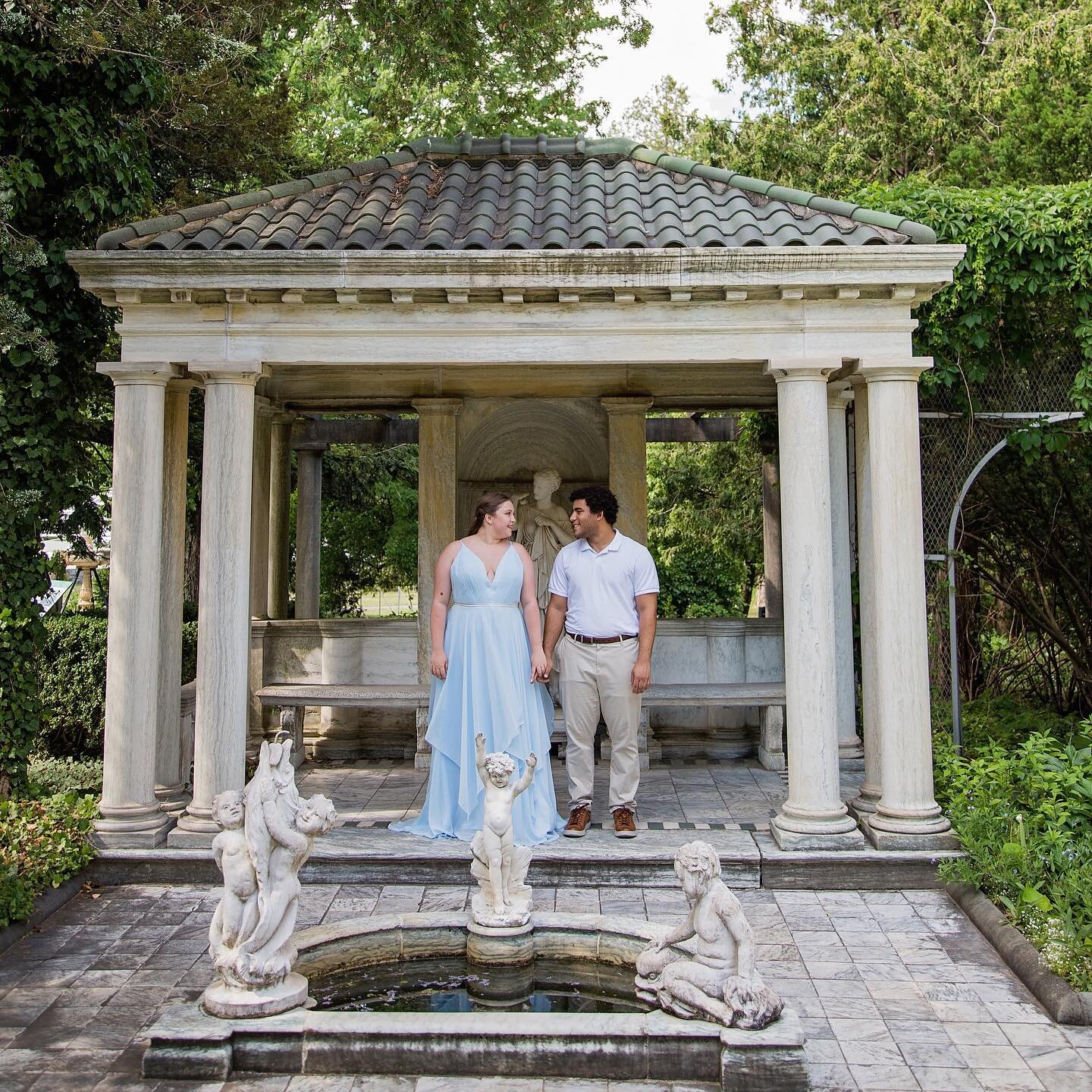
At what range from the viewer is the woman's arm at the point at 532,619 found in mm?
6461

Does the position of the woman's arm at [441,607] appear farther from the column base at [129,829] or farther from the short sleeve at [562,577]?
the column base at [129,829]

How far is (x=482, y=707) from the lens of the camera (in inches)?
251

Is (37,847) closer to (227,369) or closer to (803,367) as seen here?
(227,369)

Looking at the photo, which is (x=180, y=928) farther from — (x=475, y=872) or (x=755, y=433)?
(x=755, y=433)

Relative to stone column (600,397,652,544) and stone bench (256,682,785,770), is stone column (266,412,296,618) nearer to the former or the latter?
stone bench (256,682,785,770)

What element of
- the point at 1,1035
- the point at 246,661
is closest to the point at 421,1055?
the point at 1,1035

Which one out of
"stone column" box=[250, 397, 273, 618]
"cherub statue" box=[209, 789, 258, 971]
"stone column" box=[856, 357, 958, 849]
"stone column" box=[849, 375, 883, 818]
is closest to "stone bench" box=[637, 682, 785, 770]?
"stone column" box=[849, 375, 883, 818]

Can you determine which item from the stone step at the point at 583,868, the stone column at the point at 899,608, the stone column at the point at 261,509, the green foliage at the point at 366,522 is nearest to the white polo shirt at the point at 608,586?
the stone step at the point at 583,868

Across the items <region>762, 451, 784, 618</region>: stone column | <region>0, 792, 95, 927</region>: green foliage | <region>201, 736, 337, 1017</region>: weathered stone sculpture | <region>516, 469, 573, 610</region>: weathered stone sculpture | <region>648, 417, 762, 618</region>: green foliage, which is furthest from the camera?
<region>648, 417, 762, 618</region>: green foliage

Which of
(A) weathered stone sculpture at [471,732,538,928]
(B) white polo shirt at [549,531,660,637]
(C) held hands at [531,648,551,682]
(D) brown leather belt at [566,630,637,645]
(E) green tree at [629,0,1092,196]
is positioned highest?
(E) green tree at [629,0,1092,196]

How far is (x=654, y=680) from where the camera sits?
928 centimetres

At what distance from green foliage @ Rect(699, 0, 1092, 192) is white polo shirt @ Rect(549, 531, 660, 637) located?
26.8 feet

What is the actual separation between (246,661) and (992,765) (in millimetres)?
4650

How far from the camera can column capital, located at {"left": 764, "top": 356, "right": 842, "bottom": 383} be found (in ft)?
21.2
